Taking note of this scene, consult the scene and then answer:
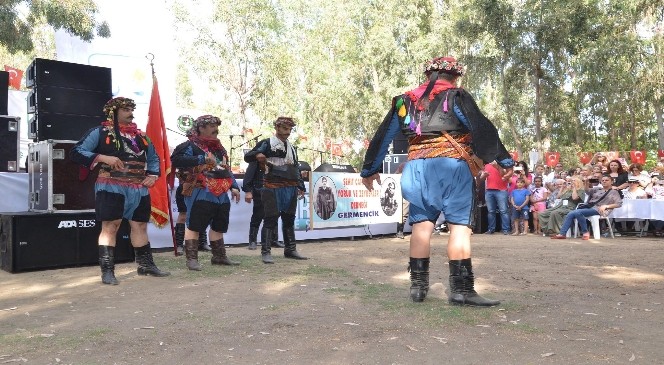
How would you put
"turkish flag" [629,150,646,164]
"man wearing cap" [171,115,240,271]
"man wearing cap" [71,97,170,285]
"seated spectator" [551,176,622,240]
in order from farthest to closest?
1. "turkish flag" [629,150,646,164]
2. "seated spectator" [551,176,622,240]
3. "man wearing cap" [171,115,240,271]
4. "man wearing cap" [71,97,170,285]

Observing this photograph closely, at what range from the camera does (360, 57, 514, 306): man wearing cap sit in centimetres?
496

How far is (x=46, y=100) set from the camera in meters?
7.68

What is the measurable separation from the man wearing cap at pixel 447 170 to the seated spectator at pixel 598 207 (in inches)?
350

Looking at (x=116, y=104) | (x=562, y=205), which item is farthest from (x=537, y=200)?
(x=116, y=104)

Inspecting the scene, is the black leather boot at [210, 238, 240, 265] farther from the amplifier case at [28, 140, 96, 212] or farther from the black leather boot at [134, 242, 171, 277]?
the amplifier case at [28, 140, 96, 212]

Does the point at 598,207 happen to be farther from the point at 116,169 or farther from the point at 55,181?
the point at 55,181

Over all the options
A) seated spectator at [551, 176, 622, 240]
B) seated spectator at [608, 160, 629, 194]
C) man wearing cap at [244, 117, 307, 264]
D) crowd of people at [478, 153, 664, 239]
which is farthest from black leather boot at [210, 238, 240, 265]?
seated spectator at [608, 160, 629, 194]

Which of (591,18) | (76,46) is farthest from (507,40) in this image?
(76,46)

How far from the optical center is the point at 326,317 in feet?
15.1

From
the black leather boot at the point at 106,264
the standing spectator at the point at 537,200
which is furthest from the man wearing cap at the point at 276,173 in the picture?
the standing spectator at the point at 537,200

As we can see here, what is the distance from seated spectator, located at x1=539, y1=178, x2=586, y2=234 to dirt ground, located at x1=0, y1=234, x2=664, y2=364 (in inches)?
231

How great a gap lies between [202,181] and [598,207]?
926 centimetres

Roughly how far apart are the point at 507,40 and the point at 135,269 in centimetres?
2224

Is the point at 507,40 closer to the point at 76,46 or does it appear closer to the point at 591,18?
the point at 591,18
